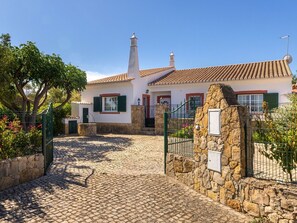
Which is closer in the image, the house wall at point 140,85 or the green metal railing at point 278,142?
the green metal railing at point 278,142

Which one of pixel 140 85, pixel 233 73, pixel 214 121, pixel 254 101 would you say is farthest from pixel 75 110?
pixel 214 121

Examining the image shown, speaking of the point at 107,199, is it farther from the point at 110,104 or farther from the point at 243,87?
the point at 110,104

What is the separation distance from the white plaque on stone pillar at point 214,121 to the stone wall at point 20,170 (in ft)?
15.8

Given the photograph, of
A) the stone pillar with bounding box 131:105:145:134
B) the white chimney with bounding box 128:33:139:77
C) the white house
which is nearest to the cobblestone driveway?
the stone pillar with bounding box 131:105:145:134

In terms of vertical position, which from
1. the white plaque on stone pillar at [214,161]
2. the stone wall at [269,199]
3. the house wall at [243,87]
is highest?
the house wall at [243,87]

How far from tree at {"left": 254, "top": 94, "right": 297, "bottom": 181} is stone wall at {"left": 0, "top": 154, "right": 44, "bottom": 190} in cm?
576

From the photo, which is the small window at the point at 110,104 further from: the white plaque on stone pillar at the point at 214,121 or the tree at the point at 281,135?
the tree at the point at 281,135

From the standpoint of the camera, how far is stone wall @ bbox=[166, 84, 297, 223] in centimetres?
389

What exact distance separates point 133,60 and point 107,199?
15.4m

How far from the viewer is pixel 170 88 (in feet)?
62.0

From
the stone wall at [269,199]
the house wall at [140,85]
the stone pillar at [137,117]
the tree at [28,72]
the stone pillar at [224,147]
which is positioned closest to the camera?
the stone wall at [269,199]

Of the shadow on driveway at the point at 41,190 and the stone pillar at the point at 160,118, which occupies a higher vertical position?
the stone pillar at the point at 160,118

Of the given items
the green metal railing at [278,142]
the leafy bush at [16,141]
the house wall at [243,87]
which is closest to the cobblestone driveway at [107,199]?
the leafy bush at [16,141]

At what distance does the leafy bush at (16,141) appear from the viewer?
600cm
